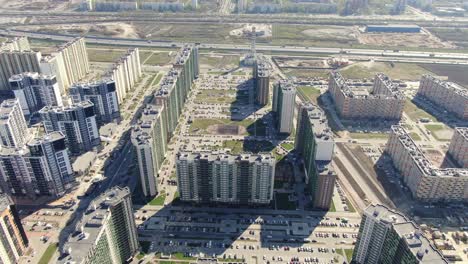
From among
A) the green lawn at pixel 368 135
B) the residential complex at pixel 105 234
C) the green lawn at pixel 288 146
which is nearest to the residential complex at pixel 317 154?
the green lawn at pixel 288 146

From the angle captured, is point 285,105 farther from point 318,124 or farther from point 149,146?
point 149,146

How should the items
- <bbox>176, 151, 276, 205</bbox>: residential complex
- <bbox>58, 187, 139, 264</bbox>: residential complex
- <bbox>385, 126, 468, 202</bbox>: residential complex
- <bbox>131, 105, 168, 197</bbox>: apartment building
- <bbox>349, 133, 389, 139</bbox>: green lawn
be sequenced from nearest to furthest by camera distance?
<bbox>58, 187, 139, 264</bbox>: residential complex
<bbox>176, 151, 276, 205</bbox>: residential complex
<bbox>131, 105, 168, 197</bbox>: apartment building
<bbox>385, 126, 468, 202</bbox>: residential complex
<bbox>349, 133, 389, 139</bbox>: green lawn

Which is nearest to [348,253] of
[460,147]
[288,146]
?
[288,146]

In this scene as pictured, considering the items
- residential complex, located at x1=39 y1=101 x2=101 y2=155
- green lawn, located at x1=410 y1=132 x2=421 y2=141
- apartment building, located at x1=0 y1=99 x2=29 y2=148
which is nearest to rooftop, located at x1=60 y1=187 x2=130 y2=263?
residential complex, located at x1=39 y1=101 x2=101 y2=155

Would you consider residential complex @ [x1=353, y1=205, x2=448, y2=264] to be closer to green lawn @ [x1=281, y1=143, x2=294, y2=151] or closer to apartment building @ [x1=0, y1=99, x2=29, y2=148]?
green lawn @ [x1=281, y1=143, x2=294, y2=151]

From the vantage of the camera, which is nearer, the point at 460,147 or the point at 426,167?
the point at 426,167

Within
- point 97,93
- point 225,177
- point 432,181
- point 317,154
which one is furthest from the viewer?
point 97,93
